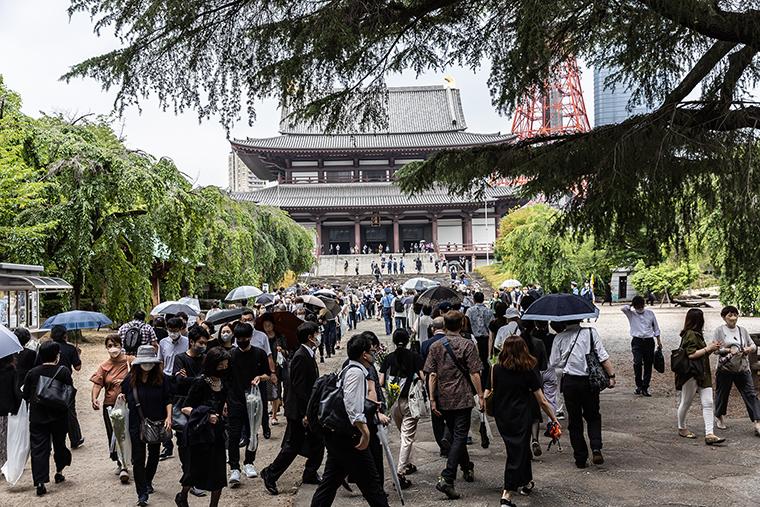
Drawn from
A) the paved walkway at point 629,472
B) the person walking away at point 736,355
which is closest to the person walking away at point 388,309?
the paved walkway at point 629,472

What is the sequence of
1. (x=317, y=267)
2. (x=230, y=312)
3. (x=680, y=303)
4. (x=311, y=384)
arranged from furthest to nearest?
(x=317, y=267), (x=680, y=303), (x=230, y=312), (x=311, y=384)

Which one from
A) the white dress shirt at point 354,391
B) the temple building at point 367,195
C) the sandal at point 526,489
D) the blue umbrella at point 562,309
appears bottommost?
the sandal at point 526,489

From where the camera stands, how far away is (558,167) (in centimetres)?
811

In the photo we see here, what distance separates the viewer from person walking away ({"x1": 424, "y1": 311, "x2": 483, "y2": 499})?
19.2ft

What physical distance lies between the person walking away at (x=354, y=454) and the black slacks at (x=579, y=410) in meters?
2.42

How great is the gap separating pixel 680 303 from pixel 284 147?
91.7 ft

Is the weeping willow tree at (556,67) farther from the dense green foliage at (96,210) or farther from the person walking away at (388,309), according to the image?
the person walking away at (388,309)

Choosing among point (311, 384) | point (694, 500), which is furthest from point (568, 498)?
point (311, 384)

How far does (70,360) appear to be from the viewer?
7.54 metres

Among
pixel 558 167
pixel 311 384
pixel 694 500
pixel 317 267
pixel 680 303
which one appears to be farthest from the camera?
pixel 317 267

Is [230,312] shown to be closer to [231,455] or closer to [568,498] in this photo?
[231,455]

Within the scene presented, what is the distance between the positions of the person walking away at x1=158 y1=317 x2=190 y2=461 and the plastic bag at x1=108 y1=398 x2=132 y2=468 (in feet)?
2.94

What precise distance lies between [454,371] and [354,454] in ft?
4.76

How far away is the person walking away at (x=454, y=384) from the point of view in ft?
19.2
